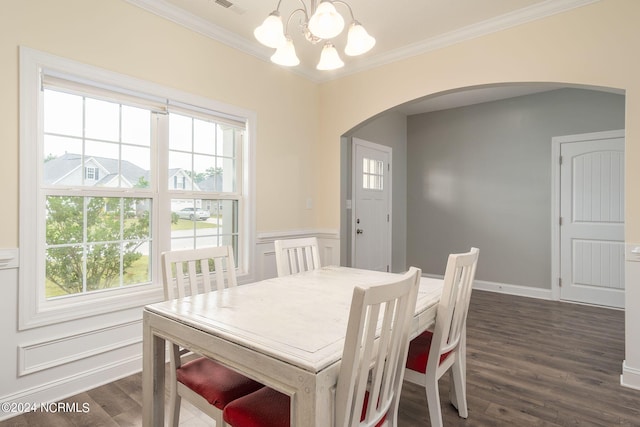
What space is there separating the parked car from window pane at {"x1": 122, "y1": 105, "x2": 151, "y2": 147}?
1.94 feet

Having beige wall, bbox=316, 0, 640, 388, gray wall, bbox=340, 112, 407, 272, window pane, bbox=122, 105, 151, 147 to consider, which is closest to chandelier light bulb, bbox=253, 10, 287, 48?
window pane, bbox=122, 105, 151, 147

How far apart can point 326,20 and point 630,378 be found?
3.00m

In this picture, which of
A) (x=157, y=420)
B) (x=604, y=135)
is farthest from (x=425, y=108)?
(x=157, y=420)

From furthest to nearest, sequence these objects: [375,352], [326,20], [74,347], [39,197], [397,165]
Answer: [397,165] → [74,347] → [39,197] → [326,20] → [375,352]

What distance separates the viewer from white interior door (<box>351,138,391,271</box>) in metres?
4.50

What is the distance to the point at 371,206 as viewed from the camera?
4812mm

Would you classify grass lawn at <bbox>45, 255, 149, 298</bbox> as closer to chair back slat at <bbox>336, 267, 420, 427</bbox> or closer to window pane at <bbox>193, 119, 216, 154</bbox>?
window pane at <bbox>193, 119, 216, 154</bbox>

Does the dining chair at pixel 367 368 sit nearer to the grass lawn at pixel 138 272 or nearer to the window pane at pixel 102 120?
the grass lawn at pixel 138 272

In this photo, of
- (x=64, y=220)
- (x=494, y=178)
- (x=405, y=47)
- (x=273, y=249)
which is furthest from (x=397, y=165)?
(x=64, y=220)

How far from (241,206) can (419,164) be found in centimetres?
346

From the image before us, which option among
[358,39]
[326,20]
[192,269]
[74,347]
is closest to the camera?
[326,20]

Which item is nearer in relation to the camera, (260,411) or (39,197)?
(260,411)

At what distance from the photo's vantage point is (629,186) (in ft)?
7.52

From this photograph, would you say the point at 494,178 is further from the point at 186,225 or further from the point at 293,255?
the point at 186,225
